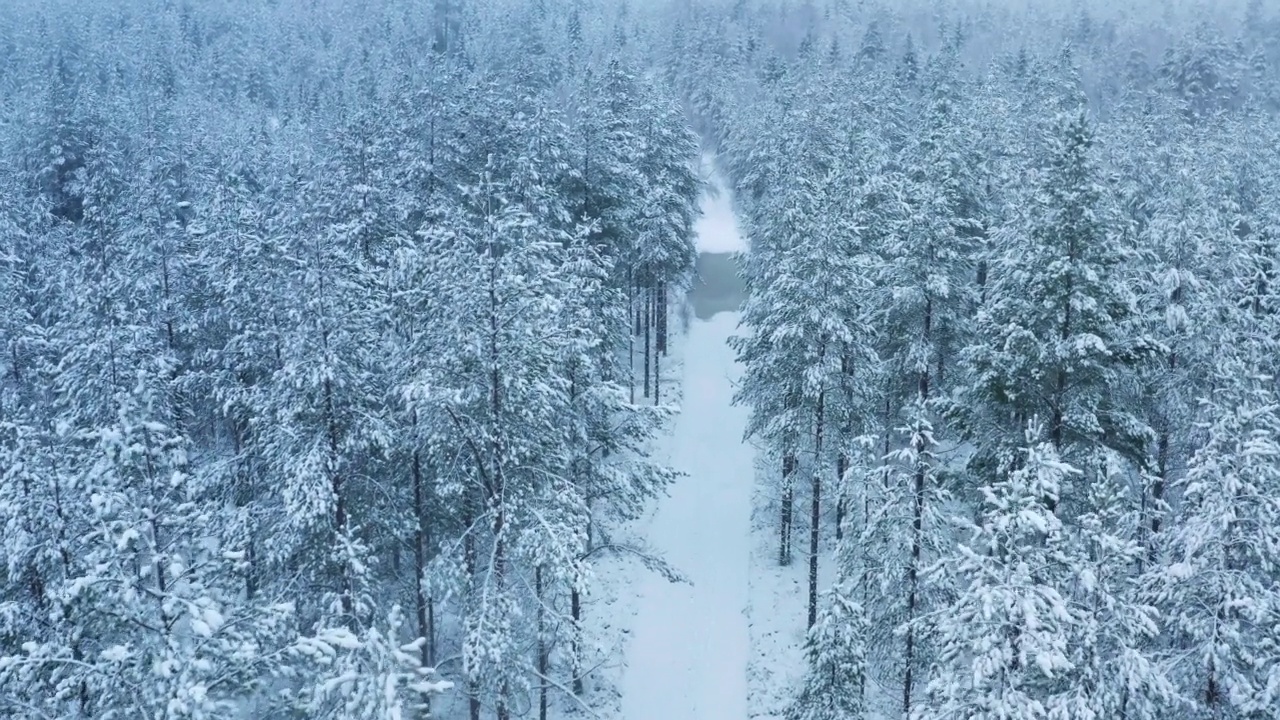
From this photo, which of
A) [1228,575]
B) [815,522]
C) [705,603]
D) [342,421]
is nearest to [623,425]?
[815,522]

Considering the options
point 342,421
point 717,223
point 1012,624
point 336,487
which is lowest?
point 336,487

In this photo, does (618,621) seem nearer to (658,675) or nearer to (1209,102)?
(658,675)

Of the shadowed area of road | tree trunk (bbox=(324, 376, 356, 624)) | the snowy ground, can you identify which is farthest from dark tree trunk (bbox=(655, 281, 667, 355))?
tree trunk (bbox=(324, 376, 356, 624))

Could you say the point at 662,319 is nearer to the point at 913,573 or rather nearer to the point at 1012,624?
the point at 913,573

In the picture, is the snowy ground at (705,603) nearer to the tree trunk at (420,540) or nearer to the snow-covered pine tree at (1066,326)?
the tree trunk at (420,540)

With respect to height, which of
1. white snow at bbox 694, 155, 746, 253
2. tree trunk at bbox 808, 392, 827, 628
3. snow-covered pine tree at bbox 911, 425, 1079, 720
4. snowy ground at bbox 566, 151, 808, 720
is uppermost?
white snow at bbox 694, 155, 746, 253

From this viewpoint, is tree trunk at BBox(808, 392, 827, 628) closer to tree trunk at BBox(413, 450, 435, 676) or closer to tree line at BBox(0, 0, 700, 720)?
tree line at BBox(0, 0, 700, 720)

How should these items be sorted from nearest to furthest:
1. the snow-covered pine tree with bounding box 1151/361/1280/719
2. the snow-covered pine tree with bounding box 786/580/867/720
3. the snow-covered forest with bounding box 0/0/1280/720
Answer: the snow-covered forest with bounding box 0/0/1280/720 < the snow-covered pine tree with bounding box 1151/361/1280/719 < the snow-covered pine tree with bounding box 786/580/867/720

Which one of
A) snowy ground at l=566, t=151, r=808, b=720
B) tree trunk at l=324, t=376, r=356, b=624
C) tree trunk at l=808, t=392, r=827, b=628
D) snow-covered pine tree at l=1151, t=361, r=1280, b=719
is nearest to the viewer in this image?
snow-covered pine tree at l=1151, t=361, r=1280, b=719
